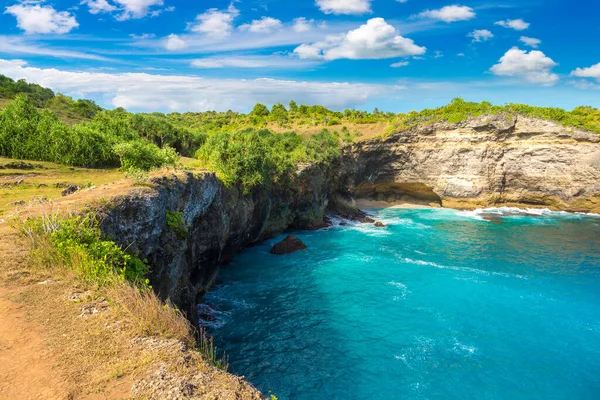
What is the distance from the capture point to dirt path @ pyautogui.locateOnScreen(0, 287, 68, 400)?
587 cm

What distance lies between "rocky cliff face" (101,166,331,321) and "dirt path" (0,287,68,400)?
16.5 ft

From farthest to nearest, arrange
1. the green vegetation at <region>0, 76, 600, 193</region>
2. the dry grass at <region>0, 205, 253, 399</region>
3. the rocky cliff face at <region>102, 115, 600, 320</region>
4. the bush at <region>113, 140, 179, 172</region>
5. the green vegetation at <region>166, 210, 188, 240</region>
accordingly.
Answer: the rocky cliff face at <region>102, 115, 600, 320</region> < the green vegetation at <region>0, 76, 600, 193</region> < the bush at <region>113, 140, 179, 172</region> < the green vegetation at <region>166, 210, 188, 240</region> < the dry grass at <region>0, 205, 253, 399</region>

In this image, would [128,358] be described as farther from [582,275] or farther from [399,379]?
[582,275]

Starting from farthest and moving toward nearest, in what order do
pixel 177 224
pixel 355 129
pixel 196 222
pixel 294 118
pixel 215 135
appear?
pixel 294 118 → pixel 355 129 → pixel 215 135 → pixel 196 222 → pixel 177 224

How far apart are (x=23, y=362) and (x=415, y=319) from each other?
1981cm

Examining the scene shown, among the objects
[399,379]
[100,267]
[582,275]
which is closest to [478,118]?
[582,275]

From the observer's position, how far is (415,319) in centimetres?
2145

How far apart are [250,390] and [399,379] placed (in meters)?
12.6

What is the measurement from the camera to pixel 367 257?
3266cm

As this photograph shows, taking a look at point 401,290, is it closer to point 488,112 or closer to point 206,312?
point 206,312

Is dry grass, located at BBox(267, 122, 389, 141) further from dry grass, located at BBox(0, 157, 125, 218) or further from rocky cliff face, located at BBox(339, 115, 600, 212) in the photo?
dry grass, located at BBox(0, 157, 125, 218)

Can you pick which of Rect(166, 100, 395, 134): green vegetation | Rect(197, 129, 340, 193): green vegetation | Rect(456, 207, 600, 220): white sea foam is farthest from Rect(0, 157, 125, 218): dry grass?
Rect(456, 207, 600, 220): white sea foam

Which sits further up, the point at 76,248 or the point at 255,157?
the point at 255,157

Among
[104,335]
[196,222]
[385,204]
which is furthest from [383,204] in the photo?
[104,335]
